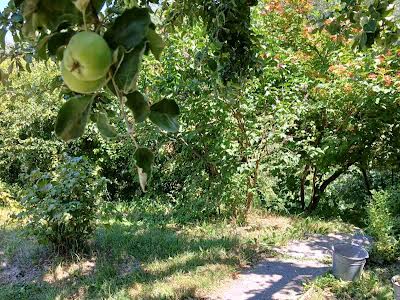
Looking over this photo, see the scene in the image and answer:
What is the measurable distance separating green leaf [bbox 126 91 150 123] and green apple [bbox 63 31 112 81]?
0.26ft

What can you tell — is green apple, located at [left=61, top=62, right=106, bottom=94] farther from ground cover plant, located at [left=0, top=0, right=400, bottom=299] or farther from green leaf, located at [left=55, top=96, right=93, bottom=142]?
ground cover plant, located at [left=0, top=0, right=400, bottom=299]

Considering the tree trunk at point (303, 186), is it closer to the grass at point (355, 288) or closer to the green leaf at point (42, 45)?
the grass at point (355, 288)

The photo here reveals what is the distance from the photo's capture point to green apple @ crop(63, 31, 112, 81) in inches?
15.5

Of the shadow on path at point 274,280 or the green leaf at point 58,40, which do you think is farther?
the shadow on path at point 274,280

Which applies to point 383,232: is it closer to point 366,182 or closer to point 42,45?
point 366,182

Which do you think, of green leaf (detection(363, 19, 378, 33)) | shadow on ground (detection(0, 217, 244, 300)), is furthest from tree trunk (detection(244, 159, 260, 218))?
green leaf (detection(363, 19, 378, 33))

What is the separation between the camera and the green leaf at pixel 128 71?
43cm

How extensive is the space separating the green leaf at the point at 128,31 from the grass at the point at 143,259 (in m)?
3.01

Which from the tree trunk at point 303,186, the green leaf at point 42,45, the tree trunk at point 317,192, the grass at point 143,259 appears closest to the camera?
the green leaf at point 42,45

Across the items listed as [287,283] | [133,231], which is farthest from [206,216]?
[287,283]

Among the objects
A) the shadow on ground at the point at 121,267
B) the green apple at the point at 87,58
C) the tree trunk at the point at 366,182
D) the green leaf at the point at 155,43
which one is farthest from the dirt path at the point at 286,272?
the green apple at the point at 87,58

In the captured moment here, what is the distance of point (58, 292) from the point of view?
3.38 m

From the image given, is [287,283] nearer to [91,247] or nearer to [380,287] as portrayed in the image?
[380,287]

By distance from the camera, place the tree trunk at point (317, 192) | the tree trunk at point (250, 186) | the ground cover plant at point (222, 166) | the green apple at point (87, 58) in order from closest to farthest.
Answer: the green apple at point (87, 58) → the ground cover plant at point (222, 166) → the tree trunk at point (250, 186) → the tree trunk at point (317, 192)
